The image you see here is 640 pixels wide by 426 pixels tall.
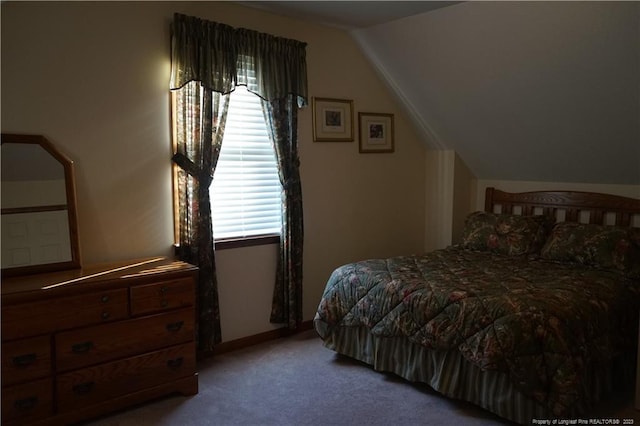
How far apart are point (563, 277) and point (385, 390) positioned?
1.30 metres

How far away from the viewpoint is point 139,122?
328 centimetres

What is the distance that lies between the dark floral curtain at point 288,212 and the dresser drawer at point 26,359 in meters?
1.73

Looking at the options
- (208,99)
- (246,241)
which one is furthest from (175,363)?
(208,99)

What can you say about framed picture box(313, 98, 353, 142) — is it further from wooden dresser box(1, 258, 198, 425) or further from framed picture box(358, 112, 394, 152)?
wooden dresser box(1, 258, 198, 425)

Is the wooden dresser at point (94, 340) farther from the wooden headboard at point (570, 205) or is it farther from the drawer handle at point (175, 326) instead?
the wooden headboard at point (570, 205)

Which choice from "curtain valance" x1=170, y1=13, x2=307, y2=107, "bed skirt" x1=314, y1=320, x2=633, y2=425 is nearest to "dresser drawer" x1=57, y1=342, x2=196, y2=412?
"bed skirt" x1=314, y1=320, x2=633, y2=425

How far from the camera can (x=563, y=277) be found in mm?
3283

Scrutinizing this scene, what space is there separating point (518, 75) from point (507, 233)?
1.20 meters

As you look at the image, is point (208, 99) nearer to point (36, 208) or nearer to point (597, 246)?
point (36, 208)

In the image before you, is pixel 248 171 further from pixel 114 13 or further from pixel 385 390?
pixel 385 390

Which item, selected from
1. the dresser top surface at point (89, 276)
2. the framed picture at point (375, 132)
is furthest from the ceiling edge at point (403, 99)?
the dresser top surface at point (89, 276)

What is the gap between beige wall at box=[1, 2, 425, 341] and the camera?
2.90 meters

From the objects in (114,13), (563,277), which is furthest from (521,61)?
(114,13)

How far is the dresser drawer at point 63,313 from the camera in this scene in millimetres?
2441
